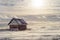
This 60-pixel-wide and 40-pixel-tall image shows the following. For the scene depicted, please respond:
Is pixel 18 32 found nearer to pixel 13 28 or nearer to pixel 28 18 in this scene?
pixel 13 28

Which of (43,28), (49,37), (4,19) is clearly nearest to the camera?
(49,37)

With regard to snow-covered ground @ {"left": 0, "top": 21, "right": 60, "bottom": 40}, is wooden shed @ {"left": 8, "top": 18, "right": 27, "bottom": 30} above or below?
above

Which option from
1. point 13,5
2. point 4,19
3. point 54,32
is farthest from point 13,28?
point 13,5

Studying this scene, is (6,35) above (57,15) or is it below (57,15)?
below

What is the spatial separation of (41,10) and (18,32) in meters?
0.38

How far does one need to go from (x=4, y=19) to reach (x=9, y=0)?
36 cm

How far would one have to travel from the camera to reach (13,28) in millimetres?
1147

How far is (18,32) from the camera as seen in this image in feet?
3.69

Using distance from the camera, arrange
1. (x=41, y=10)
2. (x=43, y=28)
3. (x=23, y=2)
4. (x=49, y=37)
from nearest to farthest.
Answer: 1. (x=49, y=37)
2. (x=43, y=28)
3. (x=41, y=10)
4. (x=23, y=2)

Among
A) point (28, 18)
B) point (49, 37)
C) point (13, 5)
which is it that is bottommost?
point (49, 37)

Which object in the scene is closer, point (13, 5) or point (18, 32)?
point (18, 32)

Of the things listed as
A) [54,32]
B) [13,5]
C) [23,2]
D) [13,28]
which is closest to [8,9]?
[13,5]

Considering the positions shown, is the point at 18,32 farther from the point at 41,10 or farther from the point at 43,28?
the point at 41,10

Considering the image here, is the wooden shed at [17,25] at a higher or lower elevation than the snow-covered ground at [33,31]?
higher
